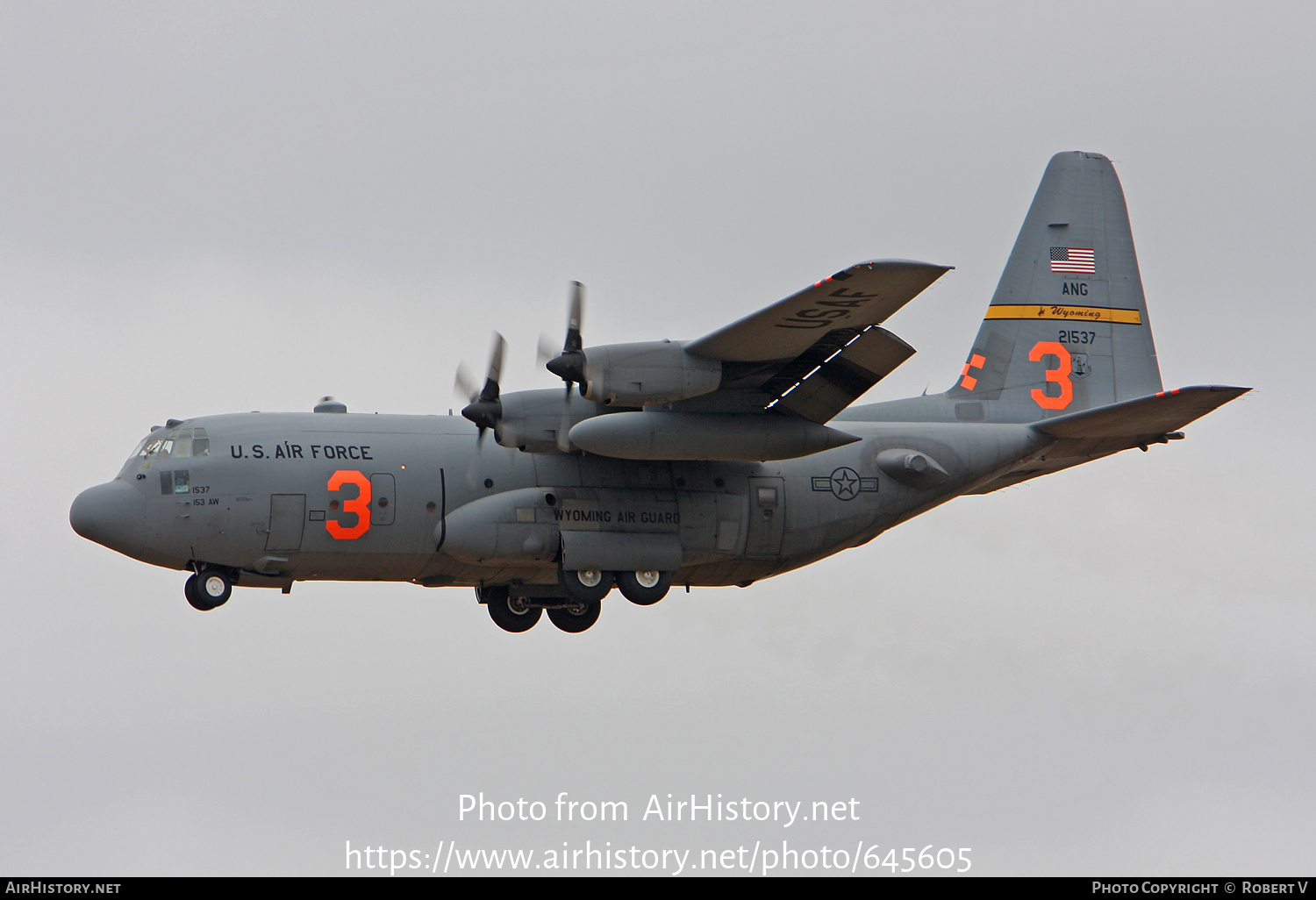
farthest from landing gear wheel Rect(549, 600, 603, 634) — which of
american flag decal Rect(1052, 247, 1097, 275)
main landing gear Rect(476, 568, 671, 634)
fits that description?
american flag decal Rect(1052, 247, 1097, 275)

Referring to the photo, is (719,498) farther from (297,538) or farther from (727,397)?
(297,538)

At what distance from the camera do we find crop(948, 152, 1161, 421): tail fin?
24641 mm

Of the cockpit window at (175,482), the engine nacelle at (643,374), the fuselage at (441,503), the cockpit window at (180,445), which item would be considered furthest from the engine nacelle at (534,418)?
the cockpit window at (175,482)

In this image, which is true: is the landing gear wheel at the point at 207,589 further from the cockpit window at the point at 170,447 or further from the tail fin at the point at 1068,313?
the tail fin at the point at 1068,313

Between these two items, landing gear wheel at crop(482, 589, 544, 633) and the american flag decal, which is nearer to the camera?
landing gear wheel at crop(482, 589, 544, 633)

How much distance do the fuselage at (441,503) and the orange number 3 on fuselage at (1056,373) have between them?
258 centimetres

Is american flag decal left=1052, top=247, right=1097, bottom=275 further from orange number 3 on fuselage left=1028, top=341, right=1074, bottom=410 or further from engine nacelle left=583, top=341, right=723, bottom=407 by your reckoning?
engine nacelle left=583, top=341, right=723, bottom=407

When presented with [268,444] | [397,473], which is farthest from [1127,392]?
[268,444]

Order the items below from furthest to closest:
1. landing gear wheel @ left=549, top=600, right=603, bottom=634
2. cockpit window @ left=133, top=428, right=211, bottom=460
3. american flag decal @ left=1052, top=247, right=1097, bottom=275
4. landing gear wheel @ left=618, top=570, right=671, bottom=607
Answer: american flag decal @ left=1052, top=247, right=1097, bottom=275 → landing gear wheel @ left=549, top=600, right=603, bottom=634 → landing gear wheel @ left=618, top=570, right=671, bottom=607 → cockpit window @ left=133, top=428, right=211, bottom=460

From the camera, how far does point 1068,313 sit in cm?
2511

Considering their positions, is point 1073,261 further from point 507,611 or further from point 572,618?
point 507,611

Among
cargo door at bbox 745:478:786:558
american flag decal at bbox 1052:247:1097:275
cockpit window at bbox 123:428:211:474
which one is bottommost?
cargo door at bbox 745:478:786:558

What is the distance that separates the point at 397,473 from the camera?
2094 centimetres

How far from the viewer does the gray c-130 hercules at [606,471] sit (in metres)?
19.6
